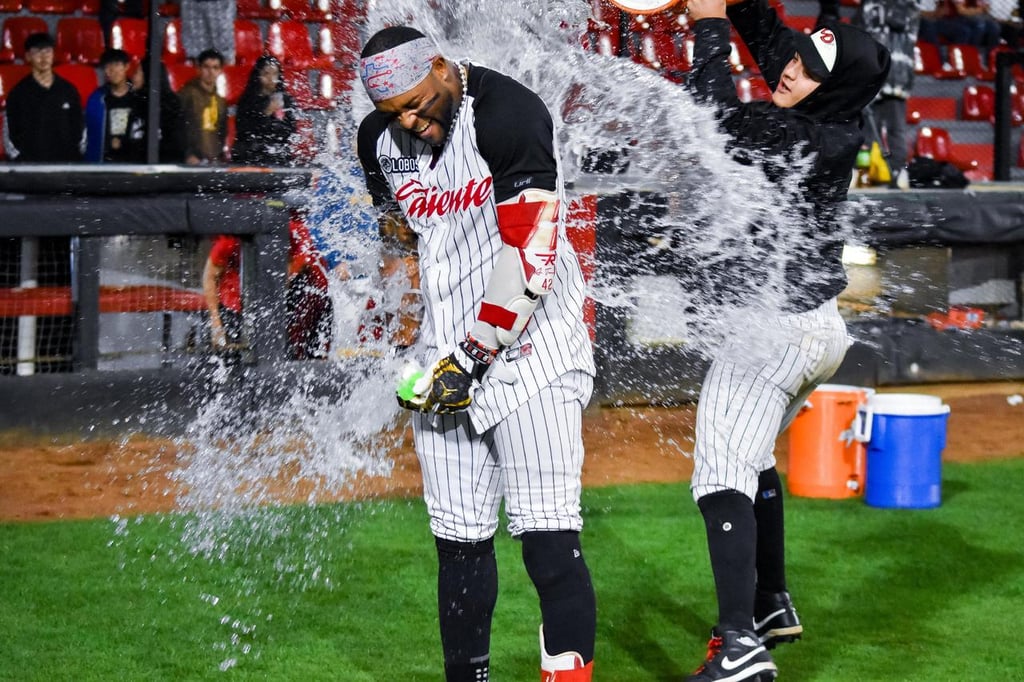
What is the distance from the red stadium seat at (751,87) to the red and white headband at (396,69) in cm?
937

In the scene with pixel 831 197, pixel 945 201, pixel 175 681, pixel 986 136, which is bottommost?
pixel 175 681

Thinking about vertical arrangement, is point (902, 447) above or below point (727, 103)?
below

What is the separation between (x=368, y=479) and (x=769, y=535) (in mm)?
3389

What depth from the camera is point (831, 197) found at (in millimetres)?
3822

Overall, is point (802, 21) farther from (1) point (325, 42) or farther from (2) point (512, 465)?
(2) point (512, 465)

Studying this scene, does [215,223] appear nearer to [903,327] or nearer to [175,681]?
[175,681]

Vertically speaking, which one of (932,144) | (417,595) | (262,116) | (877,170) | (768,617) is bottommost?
(417,595)

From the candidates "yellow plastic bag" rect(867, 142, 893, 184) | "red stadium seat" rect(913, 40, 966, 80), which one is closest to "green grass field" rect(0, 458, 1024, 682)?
"yellow plastic bag" rect(867, 142, 893, 184)

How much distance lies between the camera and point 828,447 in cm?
648

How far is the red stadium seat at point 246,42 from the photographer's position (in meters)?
11.9

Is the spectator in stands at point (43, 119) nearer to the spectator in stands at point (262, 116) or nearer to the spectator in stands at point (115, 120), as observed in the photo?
the spectator in stands at point (115, 120)

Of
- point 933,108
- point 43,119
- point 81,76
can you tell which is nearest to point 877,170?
point 933,108

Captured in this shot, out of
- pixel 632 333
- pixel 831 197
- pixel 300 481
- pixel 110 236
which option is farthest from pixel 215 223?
pixel 831 197

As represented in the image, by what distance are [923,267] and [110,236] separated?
616cm
